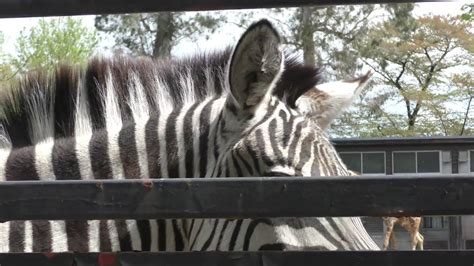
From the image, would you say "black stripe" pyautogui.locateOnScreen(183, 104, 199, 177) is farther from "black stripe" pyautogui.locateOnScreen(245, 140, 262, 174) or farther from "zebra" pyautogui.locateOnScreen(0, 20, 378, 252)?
"black stripe" pyautogui.locateOnScreen(245, 140, 262, 174)

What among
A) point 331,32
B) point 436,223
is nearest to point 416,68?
point 331,32

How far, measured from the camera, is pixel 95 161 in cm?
317

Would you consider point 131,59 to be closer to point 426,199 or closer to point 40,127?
point 40,127

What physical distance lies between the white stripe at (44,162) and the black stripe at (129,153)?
0.94ft

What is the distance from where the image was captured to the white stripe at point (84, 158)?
314 cm

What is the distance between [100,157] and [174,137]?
314 millimetres

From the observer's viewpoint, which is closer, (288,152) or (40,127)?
(288,152)

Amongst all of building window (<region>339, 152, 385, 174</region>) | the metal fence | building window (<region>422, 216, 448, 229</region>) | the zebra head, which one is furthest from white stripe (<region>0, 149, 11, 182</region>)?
building window (<region>422, 216, 448, 229</region>)

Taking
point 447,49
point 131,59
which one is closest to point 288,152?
point 131,59

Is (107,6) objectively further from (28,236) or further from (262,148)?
(28,236)

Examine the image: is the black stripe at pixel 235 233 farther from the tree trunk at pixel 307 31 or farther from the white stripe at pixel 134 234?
the tree trunk at pixel 307 31

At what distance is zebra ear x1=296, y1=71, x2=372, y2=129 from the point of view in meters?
3.43

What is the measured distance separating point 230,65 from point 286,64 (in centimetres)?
74

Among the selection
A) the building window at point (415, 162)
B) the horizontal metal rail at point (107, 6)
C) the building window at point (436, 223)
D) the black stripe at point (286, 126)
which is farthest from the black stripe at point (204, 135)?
the building window at point (436, 223)
